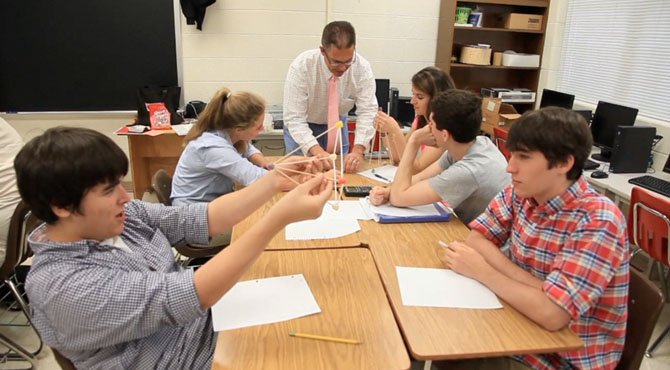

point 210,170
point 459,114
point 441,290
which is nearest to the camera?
point 441,290

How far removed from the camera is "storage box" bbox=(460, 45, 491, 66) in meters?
4.80

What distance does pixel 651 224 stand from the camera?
2.58 meters

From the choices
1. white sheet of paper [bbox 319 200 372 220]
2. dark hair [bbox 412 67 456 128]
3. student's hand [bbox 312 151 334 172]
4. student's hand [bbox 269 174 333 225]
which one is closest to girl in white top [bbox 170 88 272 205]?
student's hand [bbox 312 151 334 172]

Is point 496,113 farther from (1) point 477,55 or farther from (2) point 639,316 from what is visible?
(2) point 639,316

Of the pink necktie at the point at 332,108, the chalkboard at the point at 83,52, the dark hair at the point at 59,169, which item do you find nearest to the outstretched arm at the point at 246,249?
the dark hair at the point at 59,169

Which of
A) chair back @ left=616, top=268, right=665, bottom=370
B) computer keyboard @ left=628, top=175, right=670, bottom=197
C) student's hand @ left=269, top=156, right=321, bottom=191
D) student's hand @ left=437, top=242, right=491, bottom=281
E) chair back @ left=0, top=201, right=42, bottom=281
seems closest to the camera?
chair back @ left=616, top=268, right=665, bottom=370

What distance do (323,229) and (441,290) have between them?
0.62 metres

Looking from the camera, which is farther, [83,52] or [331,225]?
[83,52]

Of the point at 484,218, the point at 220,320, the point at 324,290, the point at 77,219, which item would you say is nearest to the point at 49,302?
the point at 77,219

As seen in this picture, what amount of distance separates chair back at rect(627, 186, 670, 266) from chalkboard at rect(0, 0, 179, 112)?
400 centimetres

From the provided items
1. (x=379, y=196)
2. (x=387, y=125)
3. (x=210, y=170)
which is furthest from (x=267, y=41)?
(x=379, y=196)

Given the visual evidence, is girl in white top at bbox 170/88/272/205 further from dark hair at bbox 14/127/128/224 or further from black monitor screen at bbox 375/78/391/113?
black monitor screen at bbox 375/78/391/113

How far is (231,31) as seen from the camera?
4.62 meters

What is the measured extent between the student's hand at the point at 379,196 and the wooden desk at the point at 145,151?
2659mm
